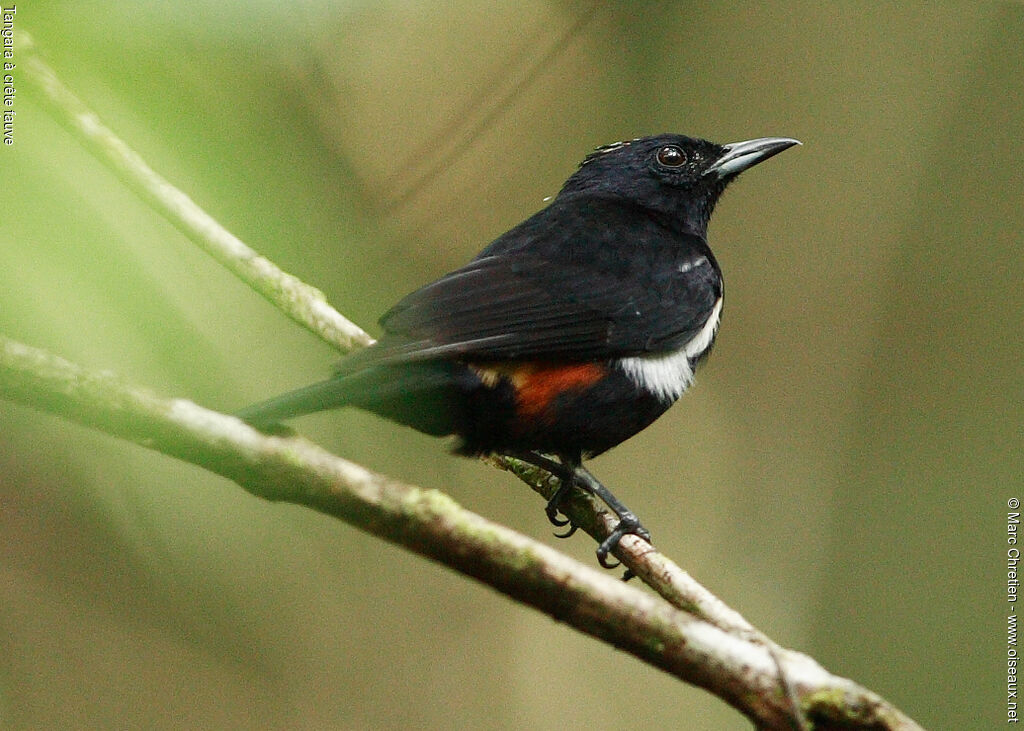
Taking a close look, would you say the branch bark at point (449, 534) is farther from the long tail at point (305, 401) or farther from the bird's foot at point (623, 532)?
the bird's foot at point (623, 532)

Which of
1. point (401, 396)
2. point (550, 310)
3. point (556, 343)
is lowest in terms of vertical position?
point (401, 396)

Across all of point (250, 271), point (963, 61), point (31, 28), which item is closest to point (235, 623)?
point (250, 271)

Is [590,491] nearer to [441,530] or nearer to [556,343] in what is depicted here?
[556,343]

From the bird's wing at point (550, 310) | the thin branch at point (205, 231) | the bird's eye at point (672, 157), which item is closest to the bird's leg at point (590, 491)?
the bird's wing at point (550, 310)

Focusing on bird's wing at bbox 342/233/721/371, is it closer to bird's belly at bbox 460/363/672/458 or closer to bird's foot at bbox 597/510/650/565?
bird's belly at bbox 460/363/672/458

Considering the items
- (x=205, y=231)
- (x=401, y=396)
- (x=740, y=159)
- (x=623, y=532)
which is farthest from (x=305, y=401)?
(x=740, y=159)

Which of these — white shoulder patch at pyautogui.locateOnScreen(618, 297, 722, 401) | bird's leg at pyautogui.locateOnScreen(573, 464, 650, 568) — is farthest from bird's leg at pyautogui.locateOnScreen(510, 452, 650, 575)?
white shoulder patch at pyautogui.locateOnScreen(618, 297, 722, 401)

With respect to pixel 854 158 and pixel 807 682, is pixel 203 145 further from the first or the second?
pixel 854 158

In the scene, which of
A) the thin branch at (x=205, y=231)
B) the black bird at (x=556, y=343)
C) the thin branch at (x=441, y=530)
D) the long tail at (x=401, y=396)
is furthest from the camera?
the black bird at (x=556, y=343)
